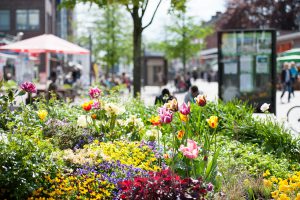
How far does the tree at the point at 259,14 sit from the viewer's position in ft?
192

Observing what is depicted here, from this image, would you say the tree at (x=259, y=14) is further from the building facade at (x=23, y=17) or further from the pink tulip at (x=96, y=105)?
the pink tulip at (x=96, y=105)

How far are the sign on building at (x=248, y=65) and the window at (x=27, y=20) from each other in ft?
181

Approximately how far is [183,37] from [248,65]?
3301 cm

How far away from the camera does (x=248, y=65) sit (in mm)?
17094

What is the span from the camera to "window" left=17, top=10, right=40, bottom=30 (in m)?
69.9

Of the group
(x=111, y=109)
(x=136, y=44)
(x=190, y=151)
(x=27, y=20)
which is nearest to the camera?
(x=190, y=151)

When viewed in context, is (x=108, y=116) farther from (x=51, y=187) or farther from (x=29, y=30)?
(x=29, y=30)

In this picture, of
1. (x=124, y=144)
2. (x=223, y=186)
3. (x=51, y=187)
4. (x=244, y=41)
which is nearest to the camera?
(x=51, y=187)

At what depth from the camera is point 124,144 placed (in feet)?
25.2

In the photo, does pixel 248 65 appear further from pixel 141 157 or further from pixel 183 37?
pixel 183 37

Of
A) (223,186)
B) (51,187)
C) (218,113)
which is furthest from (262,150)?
(51,187)

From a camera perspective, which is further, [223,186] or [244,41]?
[244,41]

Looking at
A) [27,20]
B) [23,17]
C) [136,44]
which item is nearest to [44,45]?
[136,44]

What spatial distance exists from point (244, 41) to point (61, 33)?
74661 millimetres
